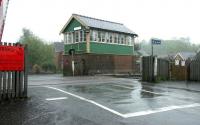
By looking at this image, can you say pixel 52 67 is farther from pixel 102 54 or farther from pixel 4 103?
pixel 4 103

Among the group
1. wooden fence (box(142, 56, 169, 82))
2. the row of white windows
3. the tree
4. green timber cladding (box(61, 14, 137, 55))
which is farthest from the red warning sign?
the tree

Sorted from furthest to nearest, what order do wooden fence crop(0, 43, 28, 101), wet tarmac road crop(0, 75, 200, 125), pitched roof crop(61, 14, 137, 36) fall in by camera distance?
pitched roof crop(61, 14, 137, 36) < wooden fence crop(0, 43, 28, 101) < wet tarmac road crop(0, 75, 200, 125)

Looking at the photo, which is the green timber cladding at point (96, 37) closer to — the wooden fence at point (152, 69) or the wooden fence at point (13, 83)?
the wooden fence at point (152, 69)

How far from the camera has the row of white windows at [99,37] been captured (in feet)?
121

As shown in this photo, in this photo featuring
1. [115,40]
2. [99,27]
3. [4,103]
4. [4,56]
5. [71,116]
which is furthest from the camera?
[115,40]

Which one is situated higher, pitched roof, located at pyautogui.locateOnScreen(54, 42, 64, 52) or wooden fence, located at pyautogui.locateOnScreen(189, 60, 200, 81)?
pitched roof, located at pyautogui.locateOnScreen(54, 42, 64, 52)

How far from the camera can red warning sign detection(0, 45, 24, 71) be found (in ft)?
39.8

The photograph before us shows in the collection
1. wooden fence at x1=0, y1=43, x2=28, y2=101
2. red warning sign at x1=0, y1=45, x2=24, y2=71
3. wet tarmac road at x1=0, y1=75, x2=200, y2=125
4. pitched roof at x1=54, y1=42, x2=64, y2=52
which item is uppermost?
pitched roof at x1=54, y1=42, x2=64, y2=52

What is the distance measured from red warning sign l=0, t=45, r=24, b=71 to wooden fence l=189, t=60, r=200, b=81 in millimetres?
14929

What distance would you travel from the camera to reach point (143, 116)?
955 centimetres

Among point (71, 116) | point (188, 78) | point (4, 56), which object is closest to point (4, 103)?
point (4, 56)

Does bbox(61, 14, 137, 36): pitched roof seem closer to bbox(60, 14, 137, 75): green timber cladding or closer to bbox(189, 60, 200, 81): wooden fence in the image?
bbox(60, 14, 137, 75): green timber cladding

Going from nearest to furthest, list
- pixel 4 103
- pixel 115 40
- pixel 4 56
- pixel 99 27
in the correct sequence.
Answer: pixel 4 103 < pixel 4 56 < pixel 99 27 < pixel 115 40

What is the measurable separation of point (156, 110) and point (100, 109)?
70.5 inches
